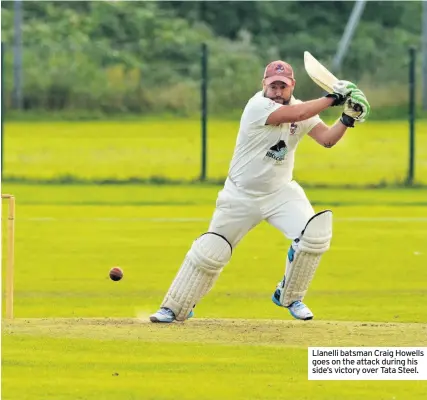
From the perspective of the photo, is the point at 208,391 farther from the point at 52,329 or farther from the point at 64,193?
the point at 64,193

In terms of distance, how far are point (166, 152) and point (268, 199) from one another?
19.5 m

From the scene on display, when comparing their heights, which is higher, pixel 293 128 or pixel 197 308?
pixel 293 128

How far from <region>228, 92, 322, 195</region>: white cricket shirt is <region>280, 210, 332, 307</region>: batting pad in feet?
1.25

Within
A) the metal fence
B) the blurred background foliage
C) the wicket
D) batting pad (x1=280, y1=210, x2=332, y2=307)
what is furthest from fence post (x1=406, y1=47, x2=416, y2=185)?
the wicket

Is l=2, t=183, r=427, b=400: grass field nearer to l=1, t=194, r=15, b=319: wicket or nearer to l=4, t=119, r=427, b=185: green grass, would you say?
l=1, t=194, r=15, b=319: wicket

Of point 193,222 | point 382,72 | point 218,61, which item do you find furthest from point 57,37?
point 193,222

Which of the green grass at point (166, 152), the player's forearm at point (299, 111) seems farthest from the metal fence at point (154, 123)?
the player's forearm at point (299, 111)

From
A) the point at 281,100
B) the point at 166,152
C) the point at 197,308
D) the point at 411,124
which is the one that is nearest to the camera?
the point at 281,100

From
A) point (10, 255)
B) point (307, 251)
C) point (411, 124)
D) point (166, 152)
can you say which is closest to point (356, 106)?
point (307, 251)

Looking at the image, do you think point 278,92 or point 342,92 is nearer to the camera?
point 342,92

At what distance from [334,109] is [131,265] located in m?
16.9

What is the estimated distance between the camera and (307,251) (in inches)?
416

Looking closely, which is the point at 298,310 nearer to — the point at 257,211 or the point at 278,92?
the point at 257,211

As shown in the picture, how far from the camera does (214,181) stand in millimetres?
24297
